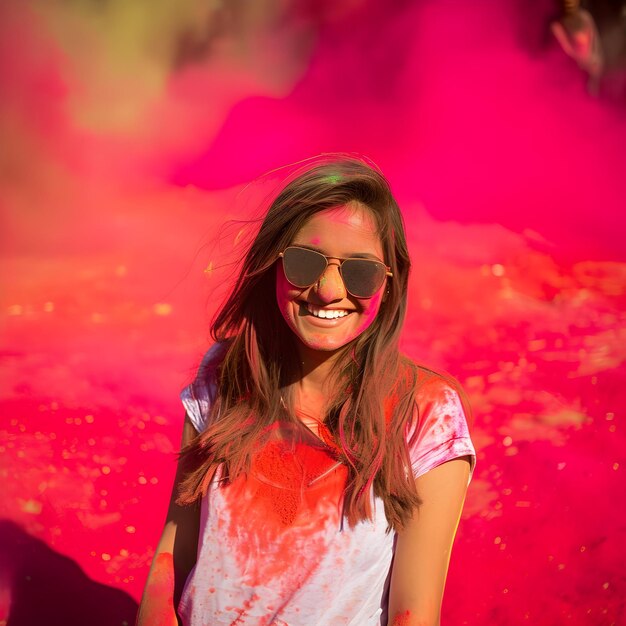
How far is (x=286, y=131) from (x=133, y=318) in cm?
104

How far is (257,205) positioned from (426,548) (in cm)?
200

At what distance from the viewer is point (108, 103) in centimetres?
325

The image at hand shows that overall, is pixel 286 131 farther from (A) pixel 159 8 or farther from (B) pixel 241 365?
(B) pixel 241 365

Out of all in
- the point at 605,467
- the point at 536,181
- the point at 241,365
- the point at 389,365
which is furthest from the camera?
the point at 536,181

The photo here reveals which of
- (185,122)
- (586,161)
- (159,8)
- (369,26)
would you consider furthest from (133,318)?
(586,161)

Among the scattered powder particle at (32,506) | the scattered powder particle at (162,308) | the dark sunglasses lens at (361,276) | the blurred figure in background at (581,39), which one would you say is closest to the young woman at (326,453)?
the dark sunglasses lens at (361,276)

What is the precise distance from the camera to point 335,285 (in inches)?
54.1

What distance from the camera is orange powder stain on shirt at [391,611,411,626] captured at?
4.32ft

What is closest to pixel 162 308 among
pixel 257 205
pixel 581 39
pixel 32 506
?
pixel 257 205

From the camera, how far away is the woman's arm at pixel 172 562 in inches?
59.5

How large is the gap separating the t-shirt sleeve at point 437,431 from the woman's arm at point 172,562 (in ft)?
1.63

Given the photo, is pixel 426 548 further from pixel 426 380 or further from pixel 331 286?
pixel 331 286

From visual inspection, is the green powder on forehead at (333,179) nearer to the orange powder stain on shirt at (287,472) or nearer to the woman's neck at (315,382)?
the woman's neck at (315,382)

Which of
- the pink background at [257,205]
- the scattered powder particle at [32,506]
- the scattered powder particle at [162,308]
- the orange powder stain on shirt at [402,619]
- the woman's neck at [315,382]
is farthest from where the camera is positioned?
the scattered powder particle at [162,308]
